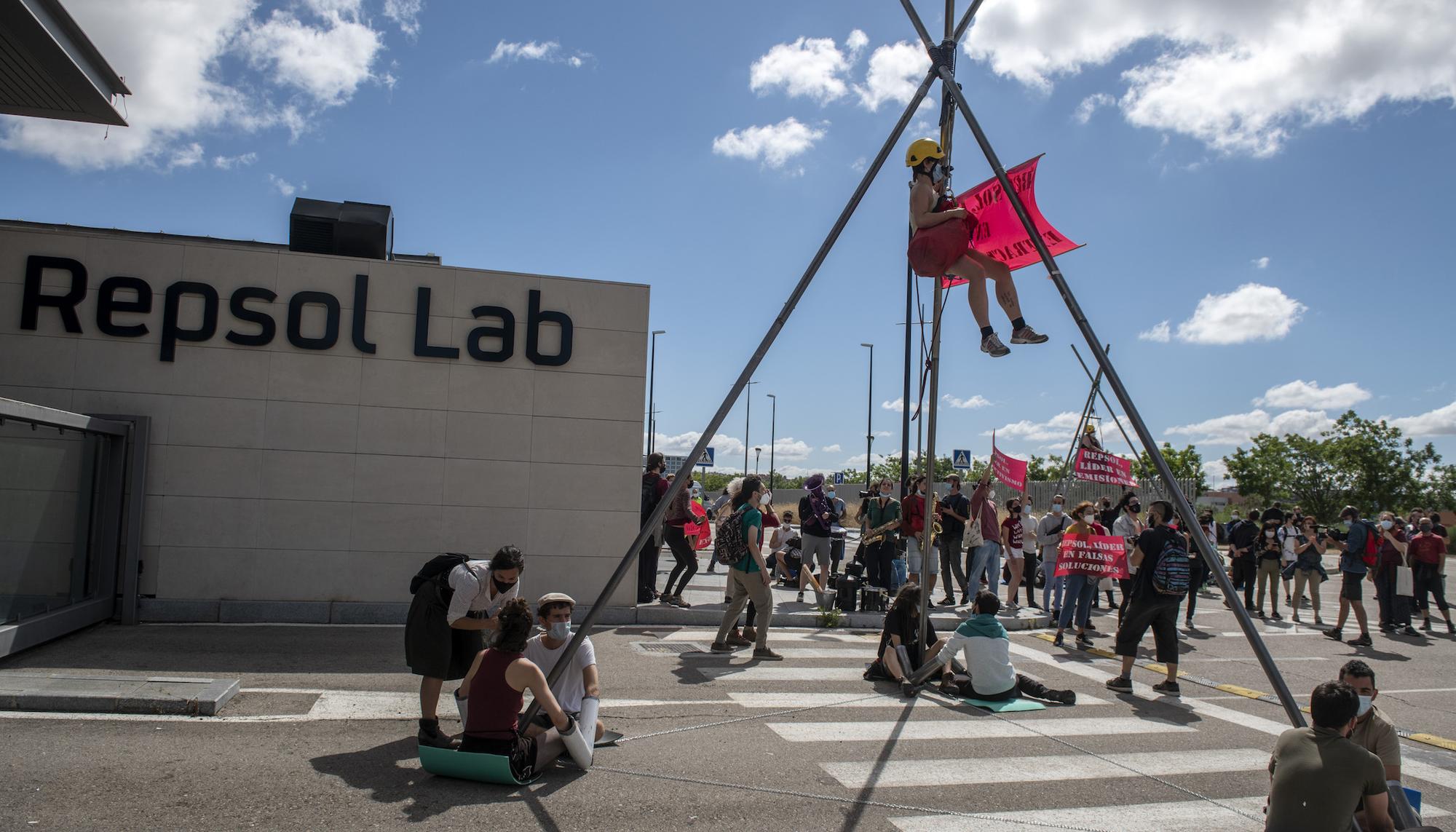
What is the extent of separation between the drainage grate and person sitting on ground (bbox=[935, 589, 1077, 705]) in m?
3.13

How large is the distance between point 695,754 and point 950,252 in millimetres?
3823

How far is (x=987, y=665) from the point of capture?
799cm

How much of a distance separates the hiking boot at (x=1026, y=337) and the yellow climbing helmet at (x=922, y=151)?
141 cm

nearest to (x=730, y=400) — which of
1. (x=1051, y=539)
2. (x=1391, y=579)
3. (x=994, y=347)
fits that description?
(x=994, y=347)

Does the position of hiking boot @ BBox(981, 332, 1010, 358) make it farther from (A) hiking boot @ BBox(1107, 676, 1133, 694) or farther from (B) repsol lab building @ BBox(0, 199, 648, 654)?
(B) repsol lab building @ BBox(0, 199, 648, 654)

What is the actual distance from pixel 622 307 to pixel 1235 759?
29.6ft

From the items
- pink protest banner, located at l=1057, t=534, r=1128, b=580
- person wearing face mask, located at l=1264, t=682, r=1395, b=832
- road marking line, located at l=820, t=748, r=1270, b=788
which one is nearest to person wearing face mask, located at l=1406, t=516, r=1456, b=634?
pink protest banner, located at l=1057, t=534, r=1128, b=580

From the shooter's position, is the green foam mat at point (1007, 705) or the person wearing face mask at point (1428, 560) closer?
the green foam mat at point (1007, 705)

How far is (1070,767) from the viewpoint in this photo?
240 inches

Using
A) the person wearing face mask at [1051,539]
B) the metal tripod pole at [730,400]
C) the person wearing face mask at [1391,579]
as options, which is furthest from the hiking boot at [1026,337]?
the person wearing face mask at [1391,579]

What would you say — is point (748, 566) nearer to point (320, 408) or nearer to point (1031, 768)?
point (1031, 768)

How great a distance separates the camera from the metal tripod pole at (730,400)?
17.9 ft

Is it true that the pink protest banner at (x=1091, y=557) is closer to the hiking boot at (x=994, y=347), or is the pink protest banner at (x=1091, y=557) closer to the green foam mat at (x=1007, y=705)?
the green foam mat at (x=1007, y=705)

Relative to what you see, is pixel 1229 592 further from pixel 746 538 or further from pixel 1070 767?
pixel 746 538
